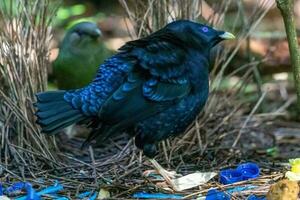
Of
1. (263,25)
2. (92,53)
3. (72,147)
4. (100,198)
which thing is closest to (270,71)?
(263,25)

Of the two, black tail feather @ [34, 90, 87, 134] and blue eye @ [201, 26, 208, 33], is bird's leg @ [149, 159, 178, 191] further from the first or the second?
blue eye @ [201, 26, 208, 33]

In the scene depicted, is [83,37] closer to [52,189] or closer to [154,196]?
[52,189]

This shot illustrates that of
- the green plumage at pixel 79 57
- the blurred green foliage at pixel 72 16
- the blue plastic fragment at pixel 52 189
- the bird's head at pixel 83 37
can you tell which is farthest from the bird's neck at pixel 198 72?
the blurred green foliage at pixel 72 16

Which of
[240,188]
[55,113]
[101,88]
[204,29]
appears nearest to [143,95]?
[101,88]

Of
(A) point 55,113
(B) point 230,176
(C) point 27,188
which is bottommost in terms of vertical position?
(B) point 230,176

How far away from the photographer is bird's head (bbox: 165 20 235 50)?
16.1ft

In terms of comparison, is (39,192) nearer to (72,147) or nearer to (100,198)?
(100,198)

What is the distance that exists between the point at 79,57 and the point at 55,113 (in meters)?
2.21

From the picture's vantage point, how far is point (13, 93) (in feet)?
17.8

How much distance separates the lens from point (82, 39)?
677 cm

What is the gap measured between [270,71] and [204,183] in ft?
12.5

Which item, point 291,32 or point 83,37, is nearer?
point 291,32

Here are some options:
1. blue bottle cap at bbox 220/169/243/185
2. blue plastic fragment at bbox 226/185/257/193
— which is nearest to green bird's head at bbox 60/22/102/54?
blue bottle cap at bbox 220/169/243/185

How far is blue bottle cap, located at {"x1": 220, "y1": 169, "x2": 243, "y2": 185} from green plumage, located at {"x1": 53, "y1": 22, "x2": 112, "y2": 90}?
6.67 feet
